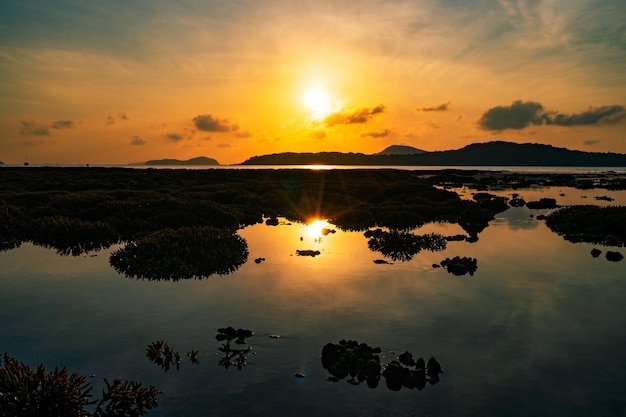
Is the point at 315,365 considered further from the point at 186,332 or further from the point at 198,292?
the point at 198,292

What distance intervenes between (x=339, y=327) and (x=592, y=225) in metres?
36.2

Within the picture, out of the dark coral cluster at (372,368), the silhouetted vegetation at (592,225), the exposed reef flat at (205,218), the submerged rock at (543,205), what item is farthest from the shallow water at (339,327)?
the submerged rock at (543,205)

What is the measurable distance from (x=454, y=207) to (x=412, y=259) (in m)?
28.6

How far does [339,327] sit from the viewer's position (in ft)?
52.1

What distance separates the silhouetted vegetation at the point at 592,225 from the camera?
35906 mm

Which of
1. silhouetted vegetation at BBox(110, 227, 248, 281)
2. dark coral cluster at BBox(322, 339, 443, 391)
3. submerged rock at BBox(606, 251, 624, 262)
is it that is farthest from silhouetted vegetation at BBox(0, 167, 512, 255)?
dark coral cluster at BBox(322, 339, 443, 391)

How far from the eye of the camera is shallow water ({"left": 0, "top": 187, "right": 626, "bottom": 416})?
1106 cm

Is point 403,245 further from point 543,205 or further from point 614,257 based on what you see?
point 543,205

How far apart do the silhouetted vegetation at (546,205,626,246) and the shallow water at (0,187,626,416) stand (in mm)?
9038

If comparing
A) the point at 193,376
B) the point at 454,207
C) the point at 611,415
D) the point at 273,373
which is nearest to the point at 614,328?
the point at 611,415

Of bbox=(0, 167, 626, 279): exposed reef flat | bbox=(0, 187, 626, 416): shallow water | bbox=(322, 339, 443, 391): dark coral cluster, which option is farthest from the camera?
bbox=(0, 167, 626, 279): exposed reef flat

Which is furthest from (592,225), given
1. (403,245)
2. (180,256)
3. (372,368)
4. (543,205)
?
(372,368)

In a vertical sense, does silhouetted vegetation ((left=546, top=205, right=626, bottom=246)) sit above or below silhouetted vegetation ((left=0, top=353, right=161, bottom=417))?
below

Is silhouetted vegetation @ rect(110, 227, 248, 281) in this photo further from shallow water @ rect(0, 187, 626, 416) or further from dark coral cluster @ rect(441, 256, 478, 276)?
dark coral cluster @ rect(441, 256, 478, 276)
